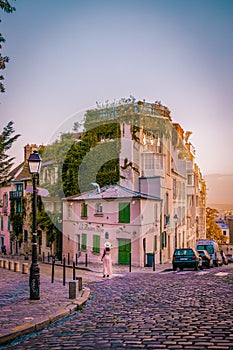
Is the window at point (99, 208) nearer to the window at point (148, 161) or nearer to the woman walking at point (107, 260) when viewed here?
the window at point (148, 161)

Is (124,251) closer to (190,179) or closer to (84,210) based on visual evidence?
(84,210)

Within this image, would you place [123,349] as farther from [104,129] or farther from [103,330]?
[104,129]

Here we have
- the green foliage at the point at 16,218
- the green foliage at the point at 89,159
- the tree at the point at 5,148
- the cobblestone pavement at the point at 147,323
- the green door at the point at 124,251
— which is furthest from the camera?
the green foliage at the point at 16,218

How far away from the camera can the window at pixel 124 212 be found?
32.3 metres

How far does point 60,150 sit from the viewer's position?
136 feet

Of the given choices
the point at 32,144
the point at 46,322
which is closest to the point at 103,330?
the point at 46,322

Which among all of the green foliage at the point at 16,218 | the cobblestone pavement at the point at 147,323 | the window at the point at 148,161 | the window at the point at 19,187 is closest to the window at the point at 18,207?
the green foliage at the point at 16,218

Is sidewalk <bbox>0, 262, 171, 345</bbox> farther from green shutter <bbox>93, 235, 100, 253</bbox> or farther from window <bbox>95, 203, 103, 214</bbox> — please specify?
window <bbox>95, 203, 103, 214</bbox>

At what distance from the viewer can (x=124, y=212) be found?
3256cm

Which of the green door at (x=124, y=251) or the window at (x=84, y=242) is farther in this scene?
the window at (x=84, y=242)

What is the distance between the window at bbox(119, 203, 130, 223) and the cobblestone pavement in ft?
57.5

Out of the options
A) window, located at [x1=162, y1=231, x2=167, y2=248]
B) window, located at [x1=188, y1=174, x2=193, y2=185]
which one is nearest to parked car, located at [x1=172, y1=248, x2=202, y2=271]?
window, located at [x1=162, y1=231, x2=167, y2=248]

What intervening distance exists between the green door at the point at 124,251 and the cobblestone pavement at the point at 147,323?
17.3 metres

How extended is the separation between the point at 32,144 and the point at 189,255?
3048cm
